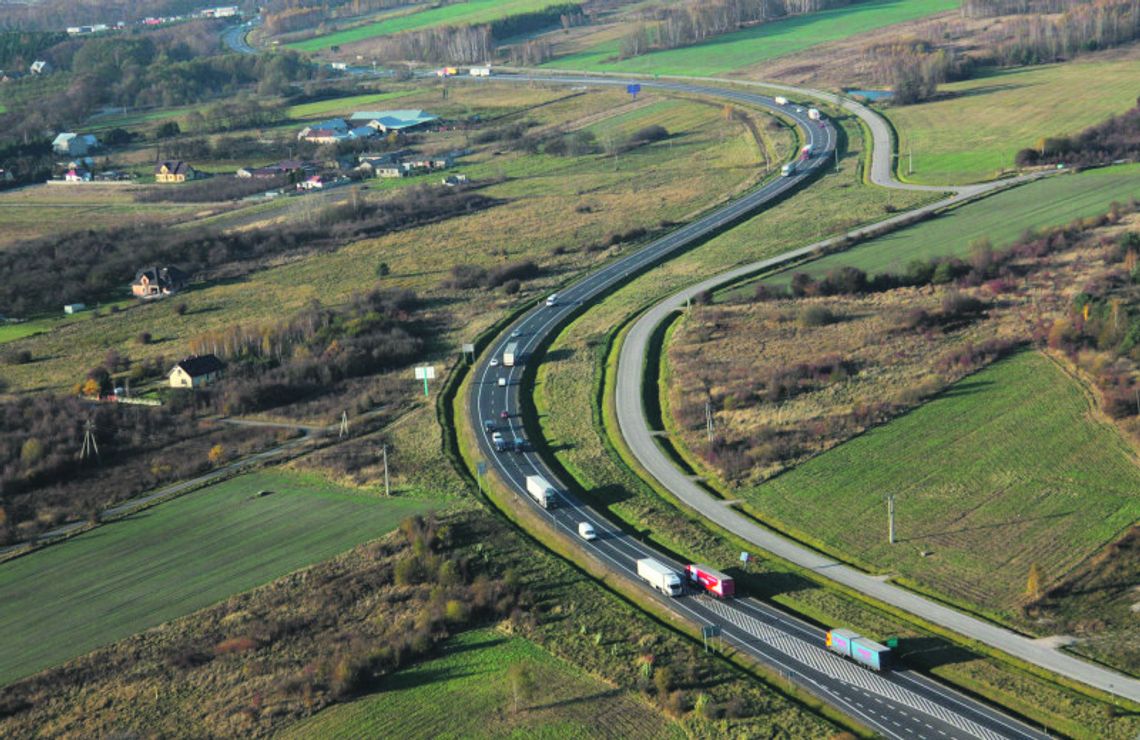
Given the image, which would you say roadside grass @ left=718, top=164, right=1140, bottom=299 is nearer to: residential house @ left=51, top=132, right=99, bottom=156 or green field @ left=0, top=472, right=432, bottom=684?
green field @ left=0, top=472, right=432, bottom=684

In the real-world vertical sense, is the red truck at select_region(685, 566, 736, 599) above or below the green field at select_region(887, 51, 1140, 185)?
below

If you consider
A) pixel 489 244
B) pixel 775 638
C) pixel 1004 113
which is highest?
pixel 1004 113

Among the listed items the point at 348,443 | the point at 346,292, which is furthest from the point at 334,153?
the point at 348,443

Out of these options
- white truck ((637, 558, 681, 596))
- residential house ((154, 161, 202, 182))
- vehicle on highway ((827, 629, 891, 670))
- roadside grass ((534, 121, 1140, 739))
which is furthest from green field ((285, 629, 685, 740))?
residential house ((154, 161, 202, 182))

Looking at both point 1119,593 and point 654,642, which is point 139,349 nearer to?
point 654,642

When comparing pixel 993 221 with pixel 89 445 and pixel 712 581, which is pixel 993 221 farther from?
pixel 89 445

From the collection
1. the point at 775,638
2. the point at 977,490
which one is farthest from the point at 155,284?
the point at 775,638
